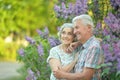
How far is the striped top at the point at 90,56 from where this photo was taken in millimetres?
4566

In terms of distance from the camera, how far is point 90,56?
15.1ft

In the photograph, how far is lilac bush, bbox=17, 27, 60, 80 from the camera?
21.1 ft

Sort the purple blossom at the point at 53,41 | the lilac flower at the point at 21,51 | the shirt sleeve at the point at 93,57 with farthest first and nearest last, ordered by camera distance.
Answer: the lilac flower at the point at 21,51 → the purple blossom at the point at 53,41 → the shirt sleeve at the point at 93,57

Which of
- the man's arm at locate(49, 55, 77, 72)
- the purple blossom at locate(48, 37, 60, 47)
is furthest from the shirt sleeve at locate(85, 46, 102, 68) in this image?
the purple blossom at locate(48, 37, 60, 47)

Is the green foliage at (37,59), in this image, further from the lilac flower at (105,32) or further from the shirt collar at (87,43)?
the shirt collar at (87,43)

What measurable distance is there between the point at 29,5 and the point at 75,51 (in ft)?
72.5

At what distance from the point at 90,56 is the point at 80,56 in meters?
0.25

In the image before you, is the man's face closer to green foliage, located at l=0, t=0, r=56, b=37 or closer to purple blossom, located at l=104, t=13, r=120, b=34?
purple blossom, located at l=104, t=13, r=120, b=34

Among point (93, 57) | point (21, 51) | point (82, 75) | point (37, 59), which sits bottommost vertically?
point (82, 75)

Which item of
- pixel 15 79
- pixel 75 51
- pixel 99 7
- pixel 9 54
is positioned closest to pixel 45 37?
pixel 99 7

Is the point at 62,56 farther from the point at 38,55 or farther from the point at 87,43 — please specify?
the point at 38,55

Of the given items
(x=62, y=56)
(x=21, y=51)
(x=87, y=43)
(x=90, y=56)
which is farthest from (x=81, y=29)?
(x=21, y=51)

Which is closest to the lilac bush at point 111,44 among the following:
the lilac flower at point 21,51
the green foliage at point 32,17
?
the lilac flower at point 21,51

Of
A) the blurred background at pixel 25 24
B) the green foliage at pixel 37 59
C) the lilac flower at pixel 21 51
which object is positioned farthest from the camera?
the blurred background at pixel 25 24
